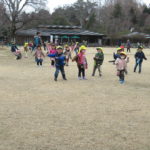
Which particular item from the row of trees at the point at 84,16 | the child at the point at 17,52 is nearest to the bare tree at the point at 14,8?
the row of trees at the point at 84,16

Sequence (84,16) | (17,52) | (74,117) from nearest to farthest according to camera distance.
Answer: (74,117), (17,52), (84,16)

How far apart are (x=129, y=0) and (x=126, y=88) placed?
3444 inches

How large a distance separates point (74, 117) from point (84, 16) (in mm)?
83479

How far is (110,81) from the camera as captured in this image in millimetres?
13445

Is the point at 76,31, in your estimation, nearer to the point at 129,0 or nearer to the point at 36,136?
the point at 129,0

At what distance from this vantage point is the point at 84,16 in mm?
89125

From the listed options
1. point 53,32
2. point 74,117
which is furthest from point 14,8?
point 74,117

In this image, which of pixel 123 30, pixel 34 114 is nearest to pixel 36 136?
pixel 34 114

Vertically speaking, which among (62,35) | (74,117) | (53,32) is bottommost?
(74,117)

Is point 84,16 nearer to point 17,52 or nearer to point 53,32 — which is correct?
point 53,32

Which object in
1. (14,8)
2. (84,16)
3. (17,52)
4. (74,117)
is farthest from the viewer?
(84,16)

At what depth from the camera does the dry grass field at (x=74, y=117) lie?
5633 millimetres

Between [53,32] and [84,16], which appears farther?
[84,16]

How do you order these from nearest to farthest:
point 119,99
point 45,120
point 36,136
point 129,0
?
point 36,136 → point 45,120 → point 119,99 → point 129,0
